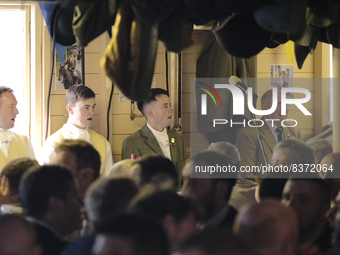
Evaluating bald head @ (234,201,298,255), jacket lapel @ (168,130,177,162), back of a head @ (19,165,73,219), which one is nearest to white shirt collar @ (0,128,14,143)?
jacket lapel @ (168,130,177,162)

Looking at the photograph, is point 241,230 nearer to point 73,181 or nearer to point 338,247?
point 338,247

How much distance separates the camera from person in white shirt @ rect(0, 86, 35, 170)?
1.81 metres

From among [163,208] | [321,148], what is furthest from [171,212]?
[321,148]

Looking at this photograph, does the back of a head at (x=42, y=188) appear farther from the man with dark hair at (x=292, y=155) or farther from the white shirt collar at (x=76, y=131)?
the white shirt collar at (x=76, y=131)

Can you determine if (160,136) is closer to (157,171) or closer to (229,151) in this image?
(229,151)

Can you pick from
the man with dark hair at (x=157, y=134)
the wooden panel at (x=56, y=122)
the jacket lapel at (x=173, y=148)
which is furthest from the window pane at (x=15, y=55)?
the jacket lapel at (x=173, y=148)

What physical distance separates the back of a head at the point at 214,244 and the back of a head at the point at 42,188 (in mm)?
231

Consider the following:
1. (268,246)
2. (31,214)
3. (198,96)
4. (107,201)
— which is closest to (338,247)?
(268,246)

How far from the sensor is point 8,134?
1.85 m

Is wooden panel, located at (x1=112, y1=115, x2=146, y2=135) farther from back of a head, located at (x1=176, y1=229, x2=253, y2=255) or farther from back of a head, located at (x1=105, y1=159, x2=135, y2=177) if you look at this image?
back of a head, located at (x1=176, y1=229, x2=253, y2=255)

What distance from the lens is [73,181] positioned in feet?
1.94

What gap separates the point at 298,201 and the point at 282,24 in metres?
0.28

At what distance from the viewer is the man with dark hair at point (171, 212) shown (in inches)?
18.7

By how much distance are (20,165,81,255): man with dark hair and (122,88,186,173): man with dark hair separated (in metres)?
1.43
